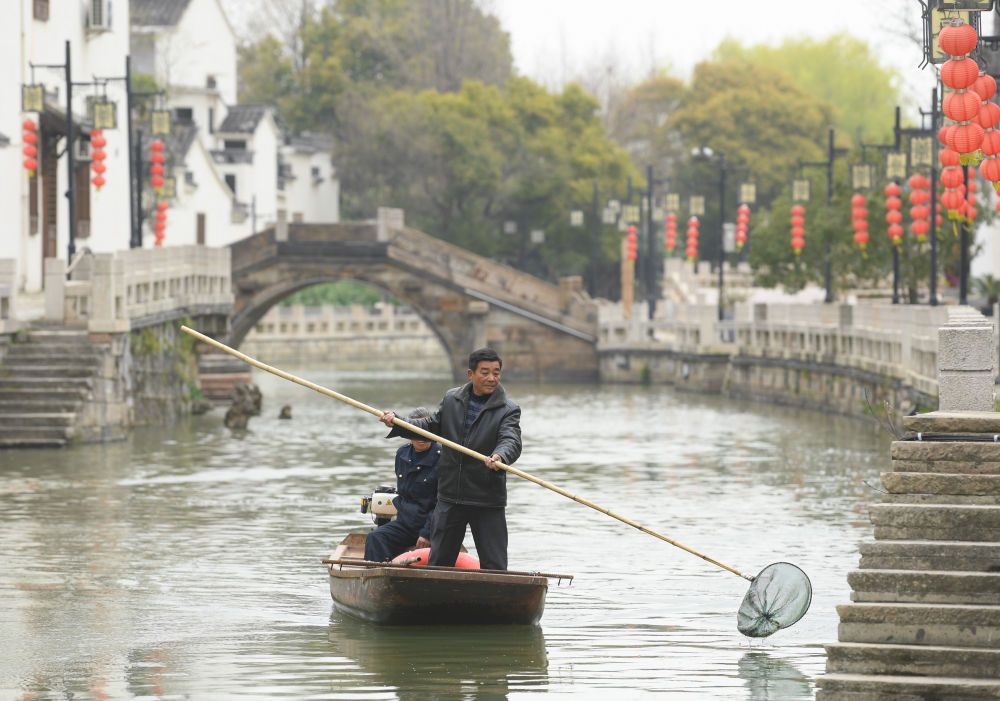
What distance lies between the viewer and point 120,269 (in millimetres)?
29750

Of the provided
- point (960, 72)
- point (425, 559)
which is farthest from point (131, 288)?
point (425, 559)

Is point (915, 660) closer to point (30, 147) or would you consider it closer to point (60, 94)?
point (30, 147)

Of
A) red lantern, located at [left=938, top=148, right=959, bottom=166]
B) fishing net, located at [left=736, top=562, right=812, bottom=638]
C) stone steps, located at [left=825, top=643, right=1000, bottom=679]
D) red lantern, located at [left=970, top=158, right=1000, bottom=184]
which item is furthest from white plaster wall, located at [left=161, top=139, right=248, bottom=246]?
stone steps, located at [left=825, top=643, right=1000, bottom=679]

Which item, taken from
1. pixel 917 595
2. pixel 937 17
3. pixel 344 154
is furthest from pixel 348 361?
pixel 917 595

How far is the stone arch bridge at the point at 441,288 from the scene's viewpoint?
54.6 meters

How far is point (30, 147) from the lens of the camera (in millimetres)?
34250

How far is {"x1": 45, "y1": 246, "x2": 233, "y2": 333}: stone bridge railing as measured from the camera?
29391 mm

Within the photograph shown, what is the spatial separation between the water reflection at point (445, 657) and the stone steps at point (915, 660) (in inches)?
85.2

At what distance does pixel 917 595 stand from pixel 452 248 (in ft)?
147

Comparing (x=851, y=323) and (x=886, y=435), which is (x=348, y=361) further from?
(x=886, y=435)

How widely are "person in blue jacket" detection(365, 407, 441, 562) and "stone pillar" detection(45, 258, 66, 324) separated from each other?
1631cm

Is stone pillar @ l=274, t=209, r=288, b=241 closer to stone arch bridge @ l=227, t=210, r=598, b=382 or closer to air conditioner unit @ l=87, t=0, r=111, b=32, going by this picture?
stone arch bridge @ l=227, t=210, r=598, b=382

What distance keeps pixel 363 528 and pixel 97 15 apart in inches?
915

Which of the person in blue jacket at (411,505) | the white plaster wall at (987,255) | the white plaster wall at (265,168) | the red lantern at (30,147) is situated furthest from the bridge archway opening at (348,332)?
the person in blue jacket at (411,505)
